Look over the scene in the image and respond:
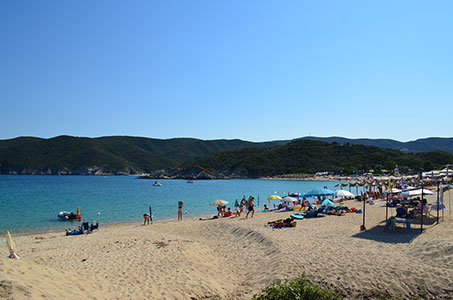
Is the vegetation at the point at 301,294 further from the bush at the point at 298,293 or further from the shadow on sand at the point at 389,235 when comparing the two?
the shadow on sand at the point at 389,235

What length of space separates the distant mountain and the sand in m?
144

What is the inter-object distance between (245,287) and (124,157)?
165557 millimetres

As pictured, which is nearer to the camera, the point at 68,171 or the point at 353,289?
the point at 353,289

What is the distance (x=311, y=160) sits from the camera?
11075 centimetres

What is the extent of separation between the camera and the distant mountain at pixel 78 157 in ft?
465

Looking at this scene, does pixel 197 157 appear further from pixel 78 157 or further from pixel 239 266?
pixel 239 266

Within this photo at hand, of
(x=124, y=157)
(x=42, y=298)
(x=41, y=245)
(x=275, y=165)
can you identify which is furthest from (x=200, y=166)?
(x=42, y=298)

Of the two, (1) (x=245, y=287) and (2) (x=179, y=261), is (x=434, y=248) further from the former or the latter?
(2) (x=179, y=261)

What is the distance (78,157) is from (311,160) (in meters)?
110

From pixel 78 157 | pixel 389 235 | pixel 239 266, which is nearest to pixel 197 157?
pixel 78 157

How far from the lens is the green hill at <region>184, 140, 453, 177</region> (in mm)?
91812

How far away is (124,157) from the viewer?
163875 mm

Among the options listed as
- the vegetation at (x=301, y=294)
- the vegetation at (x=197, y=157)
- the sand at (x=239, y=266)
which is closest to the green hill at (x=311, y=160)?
the vegetation at (x=197, y=157)

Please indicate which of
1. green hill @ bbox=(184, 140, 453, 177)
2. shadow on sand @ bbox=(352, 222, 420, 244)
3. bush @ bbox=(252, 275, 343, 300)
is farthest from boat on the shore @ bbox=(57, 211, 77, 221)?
green hill @ bbox=(184, 140, 453, 177)
